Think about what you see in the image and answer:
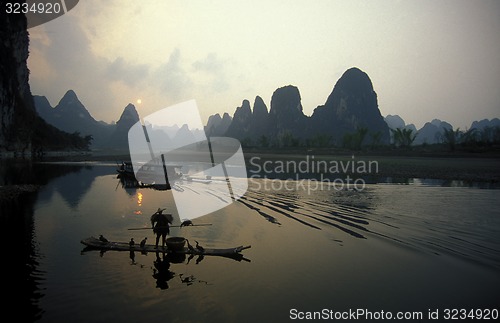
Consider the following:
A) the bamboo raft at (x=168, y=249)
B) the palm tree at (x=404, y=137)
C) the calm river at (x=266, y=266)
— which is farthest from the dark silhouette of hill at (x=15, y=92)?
the palm tree at (x=404, y=137)

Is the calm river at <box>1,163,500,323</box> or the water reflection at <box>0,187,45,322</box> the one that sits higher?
the water reflection at <box>0,187,45,322</box>

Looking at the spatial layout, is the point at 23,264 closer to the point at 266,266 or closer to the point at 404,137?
the point at 266,266

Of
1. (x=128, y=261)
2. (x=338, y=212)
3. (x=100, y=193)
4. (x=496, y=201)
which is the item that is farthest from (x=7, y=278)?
(x=496, y=201)

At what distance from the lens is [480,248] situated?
16.8 metres

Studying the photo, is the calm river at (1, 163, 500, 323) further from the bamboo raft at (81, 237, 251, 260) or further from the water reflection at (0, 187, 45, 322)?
the bamboo raft at (81, 237, 251, 260)

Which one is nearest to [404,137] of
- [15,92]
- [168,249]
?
[168,249]

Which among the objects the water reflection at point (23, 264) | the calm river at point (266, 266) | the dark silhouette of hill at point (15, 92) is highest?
the dark silhouette of hill at point (15, 92)

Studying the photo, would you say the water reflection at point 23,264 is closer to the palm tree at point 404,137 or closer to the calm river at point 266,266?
the calm river at point 266,266

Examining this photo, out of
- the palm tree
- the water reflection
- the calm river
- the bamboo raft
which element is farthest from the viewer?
the palm tree

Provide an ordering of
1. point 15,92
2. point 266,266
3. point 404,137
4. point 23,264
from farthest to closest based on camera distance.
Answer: point 15,92 < point 404,137 < point 266,266 < point 23,264

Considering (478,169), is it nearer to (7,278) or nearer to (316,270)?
(316,270)

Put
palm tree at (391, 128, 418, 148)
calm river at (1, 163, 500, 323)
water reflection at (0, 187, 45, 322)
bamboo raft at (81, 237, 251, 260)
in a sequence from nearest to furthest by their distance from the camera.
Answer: water reflection at (0, 187, 45, 322) < calm river at (1, 163, 500, 323) < bamboo raft at (81, 237, 251, 260) < palm tree at (391, 128, 418, 148)

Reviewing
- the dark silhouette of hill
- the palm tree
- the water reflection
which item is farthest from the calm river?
the dark silhouette of hill

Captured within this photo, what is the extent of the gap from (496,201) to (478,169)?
30.4m
